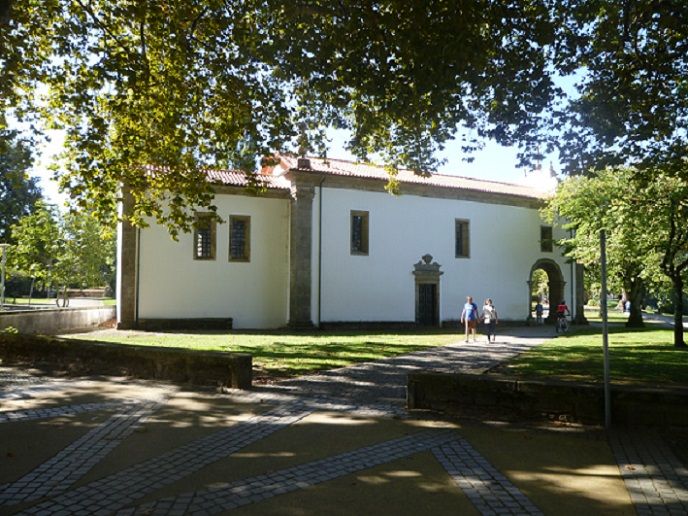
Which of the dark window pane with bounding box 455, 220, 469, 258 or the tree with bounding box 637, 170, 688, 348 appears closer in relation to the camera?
the tree with bounding box 637, 170, 688, 348

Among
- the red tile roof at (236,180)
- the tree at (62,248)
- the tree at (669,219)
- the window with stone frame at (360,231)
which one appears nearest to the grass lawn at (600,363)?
the tree at (669,219)

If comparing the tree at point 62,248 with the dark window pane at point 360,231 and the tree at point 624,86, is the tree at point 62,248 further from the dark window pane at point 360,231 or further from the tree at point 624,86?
the tree at point 624,86

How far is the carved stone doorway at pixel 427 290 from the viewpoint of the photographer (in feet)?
90.3

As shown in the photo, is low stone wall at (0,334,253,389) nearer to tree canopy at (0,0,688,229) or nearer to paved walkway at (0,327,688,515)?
paved walkway at (0,327,688,515)

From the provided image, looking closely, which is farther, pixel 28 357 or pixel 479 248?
pixel 479 248

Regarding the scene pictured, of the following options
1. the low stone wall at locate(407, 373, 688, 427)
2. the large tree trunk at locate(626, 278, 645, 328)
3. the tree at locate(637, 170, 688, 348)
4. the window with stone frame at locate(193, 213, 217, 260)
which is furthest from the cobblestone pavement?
the large tree trunk at locate(626, 278, 645, 328)

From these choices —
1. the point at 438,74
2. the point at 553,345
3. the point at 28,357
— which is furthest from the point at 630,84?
the point at 28,357

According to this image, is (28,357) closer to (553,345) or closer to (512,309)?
(553,345)

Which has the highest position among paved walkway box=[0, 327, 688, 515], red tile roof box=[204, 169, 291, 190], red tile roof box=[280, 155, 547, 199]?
red tile roof box=[280, 155, 547, 199]

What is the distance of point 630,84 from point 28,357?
1332 cm

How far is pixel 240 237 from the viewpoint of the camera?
25.2m

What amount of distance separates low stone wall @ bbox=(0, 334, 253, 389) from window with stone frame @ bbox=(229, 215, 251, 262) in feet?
44.0

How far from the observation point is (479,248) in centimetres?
2981

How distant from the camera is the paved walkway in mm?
4035
